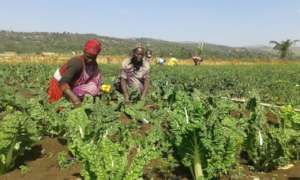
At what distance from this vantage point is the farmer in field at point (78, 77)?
7.22 meters

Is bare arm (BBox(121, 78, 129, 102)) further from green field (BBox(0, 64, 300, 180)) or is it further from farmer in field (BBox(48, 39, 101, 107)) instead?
green field (BBox(0, 64, 300, 180))

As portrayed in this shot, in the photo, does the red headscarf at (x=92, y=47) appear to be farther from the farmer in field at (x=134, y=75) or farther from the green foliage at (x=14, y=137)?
the green foliage at (x=14, y=137)

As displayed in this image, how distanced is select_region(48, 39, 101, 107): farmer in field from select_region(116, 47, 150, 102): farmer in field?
4.15 feet

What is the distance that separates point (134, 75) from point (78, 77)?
174cm

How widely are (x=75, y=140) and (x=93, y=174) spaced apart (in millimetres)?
304

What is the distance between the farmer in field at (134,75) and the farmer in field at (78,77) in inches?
49.8

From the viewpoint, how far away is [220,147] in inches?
173

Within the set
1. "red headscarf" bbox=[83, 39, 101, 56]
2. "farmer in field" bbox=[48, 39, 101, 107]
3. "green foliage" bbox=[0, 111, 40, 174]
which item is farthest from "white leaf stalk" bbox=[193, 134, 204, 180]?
"red headscarf" bbox=[83, 39, 101, 56]

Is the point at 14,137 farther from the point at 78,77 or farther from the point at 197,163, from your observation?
the point at 78,77

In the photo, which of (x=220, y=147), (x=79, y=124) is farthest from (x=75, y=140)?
(x=220, y=147)

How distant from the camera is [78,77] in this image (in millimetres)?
7504

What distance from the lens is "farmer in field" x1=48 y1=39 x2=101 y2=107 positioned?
7.22 metres

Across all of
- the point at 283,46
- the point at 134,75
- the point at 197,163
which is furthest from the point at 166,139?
the point at 283,46

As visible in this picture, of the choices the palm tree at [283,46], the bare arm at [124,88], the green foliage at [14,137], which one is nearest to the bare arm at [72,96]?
the bare arm at [124,88]
